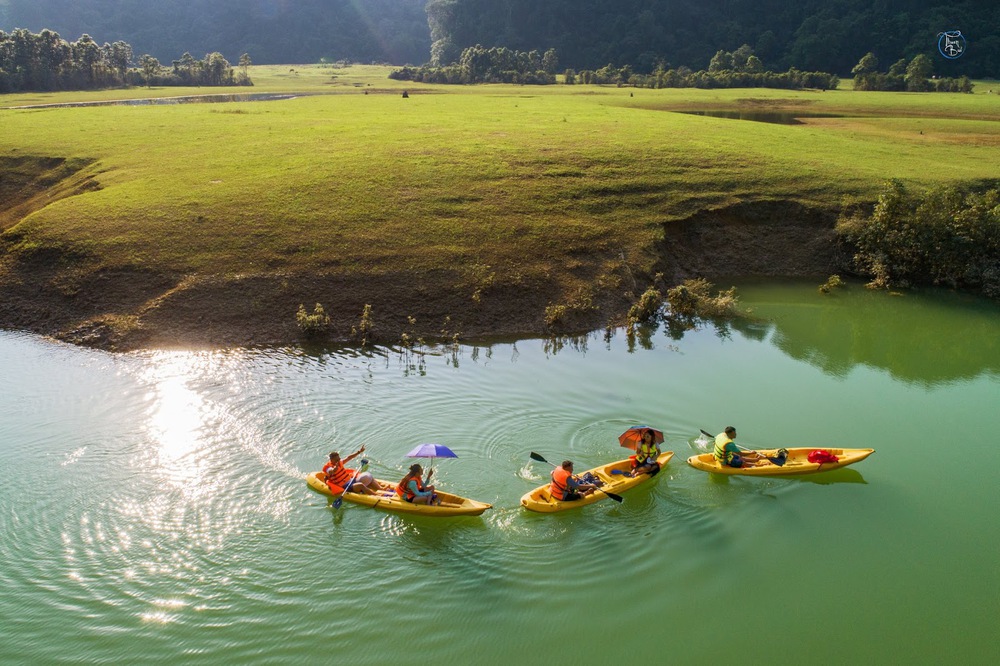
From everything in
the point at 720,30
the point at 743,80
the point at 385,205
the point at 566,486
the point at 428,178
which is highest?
the point at 720,30

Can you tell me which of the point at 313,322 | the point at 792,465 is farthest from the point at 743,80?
→ the point at 792,465

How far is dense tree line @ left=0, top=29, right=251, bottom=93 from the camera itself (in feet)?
251

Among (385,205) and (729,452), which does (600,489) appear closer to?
(729,452)

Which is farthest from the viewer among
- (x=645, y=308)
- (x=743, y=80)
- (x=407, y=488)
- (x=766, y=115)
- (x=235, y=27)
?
(x=235, y=27)

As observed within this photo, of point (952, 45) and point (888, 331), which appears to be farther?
point (952, 45)

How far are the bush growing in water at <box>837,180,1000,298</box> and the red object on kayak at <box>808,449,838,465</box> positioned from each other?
1421 cm

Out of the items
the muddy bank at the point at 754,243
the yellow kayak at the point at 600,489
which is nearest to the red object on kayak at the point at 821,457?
the yellow kayak at the point at 600,489

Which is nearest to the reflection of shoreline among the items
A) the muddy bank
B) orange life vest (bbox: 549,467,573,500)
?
the muddy bank

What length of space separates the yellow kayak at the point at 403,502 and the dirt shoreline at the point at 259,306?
807 cm

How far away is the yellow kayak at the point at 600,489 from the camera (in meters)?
13.3

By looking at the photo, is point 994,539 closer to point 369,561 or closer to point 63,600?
point 369,561

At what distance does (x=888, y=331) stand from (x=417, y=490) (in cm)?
1751

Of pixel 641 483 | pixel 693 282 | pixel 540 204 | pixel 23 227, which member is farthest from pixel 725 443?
pixel 23 227

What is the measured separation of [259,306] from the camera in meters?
22.4
